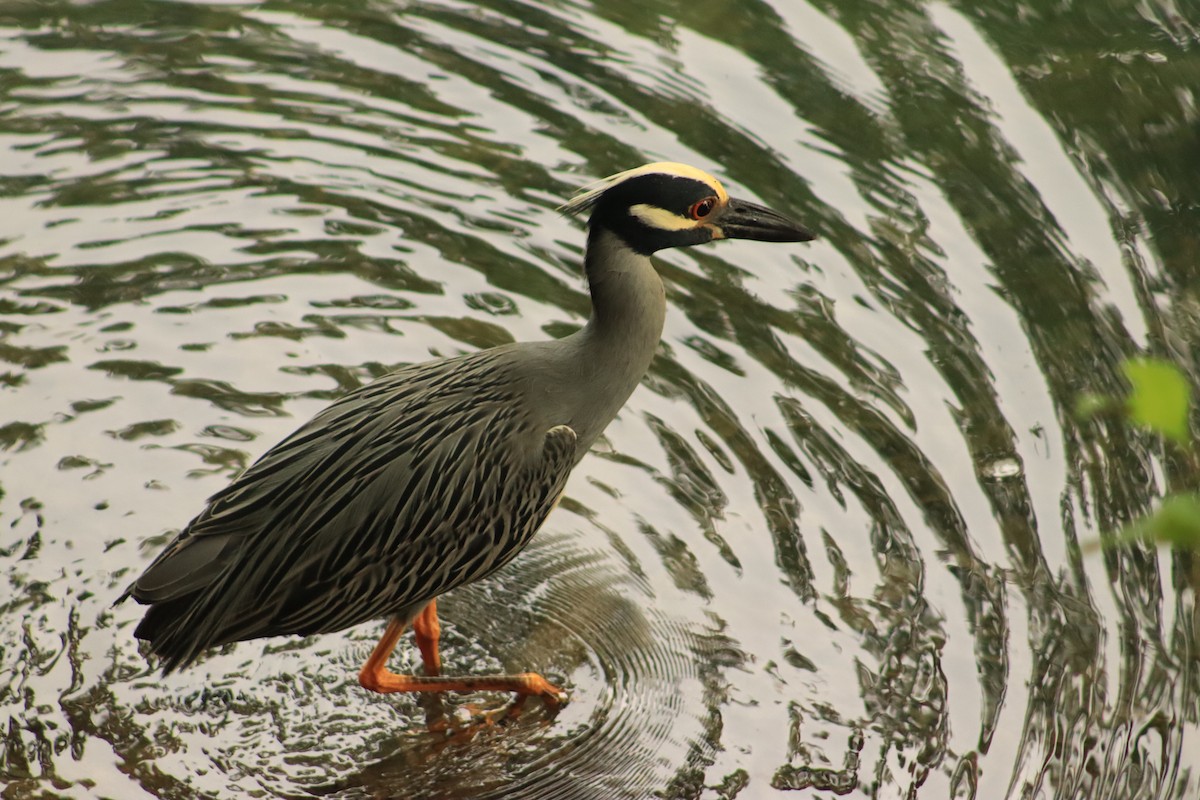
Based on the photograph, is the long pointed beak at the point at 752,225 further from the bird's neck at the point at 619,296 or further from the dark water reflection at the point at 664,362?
the dark water reflection at the point at 664,362

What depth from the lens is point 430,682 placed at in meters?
5.51

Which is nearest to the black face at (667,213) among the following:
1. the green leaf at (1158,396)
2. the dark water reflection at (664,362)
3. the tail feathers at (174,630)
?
the dark water reflection at (664,362)

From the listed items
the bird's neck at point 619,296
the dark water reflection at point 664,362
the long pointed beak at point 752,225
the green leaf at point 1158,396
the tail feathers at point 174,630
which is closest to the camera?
the green leaf at point 1158,396

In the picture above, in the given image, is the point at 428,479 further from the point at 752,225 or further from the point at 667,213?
the point at 752,225

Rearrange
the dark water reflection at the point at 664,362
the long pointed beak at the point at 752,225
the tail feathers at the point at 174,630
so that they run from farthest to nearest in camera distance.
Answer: the long pointed beak at the point at 752,225
the dark water reflection at the point at 664,362
the tail feathers at the point at 174,630

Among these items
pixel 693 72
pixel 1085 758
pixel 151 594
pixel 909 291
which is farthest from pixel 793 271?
pixel 151 594

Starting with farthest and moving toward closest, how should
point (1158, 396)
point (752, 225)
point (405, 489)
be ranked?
point (752, 225)
point (405, 489)
point (1158, 396)

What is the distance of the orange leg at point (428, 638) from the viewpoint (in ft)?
18.8

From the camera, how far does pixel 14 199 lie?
790cm

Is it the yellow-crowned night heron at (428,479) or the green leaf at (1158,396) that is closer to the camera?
the green leaf at (1158,396)

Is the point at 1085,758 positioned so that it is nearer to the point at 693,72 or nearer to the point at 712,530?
the point at 712,530

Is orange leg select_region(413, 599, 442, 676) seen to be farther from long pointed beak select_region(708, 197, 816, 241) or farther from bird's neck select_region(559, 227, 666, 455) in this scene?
long pointed beak select_region(708, 197, 816, 241)

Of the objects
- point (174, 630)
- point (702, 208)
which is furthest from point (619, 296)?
point (174, 630)

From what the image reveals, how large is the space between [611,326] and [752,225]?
2.45ft
